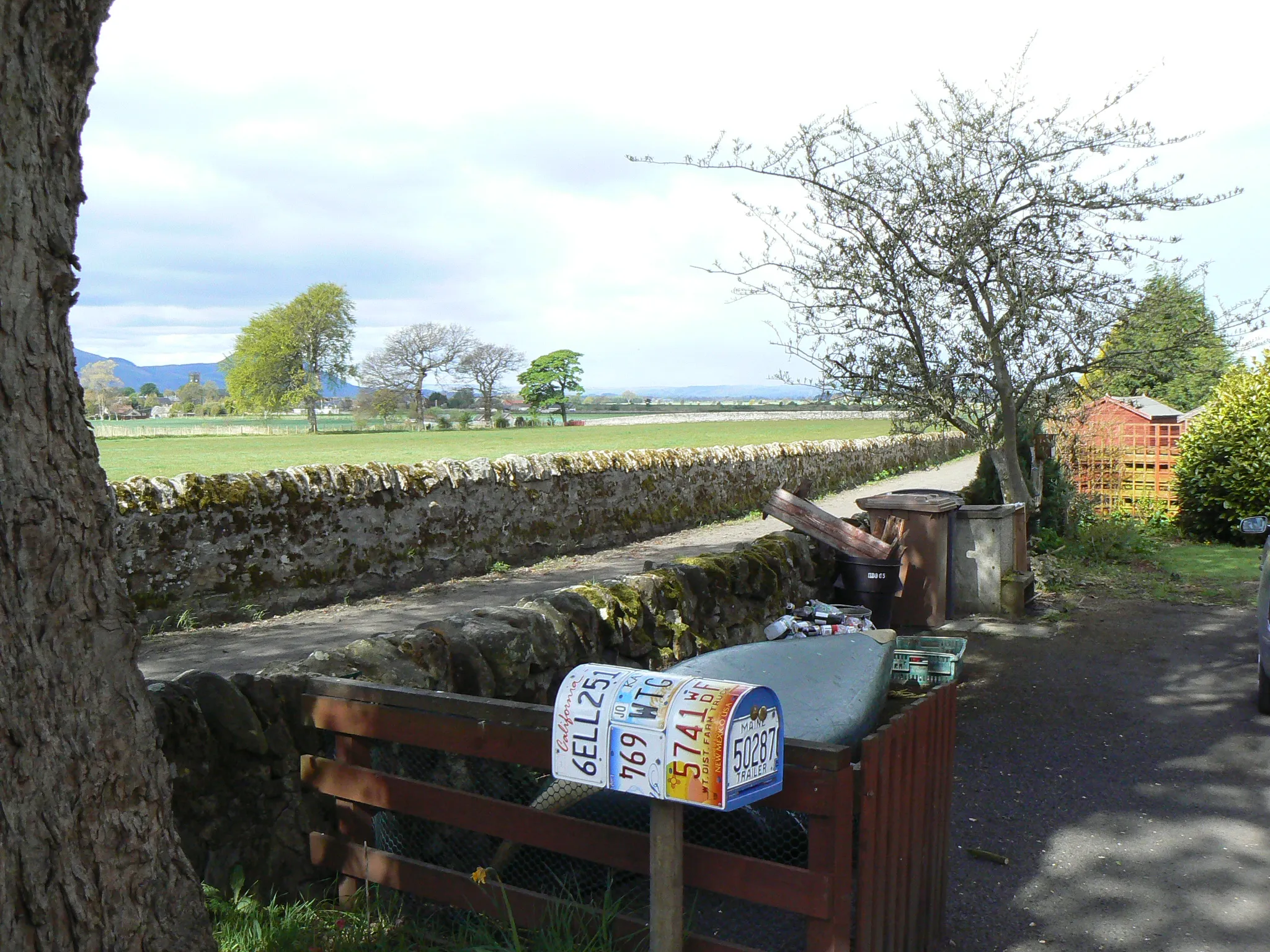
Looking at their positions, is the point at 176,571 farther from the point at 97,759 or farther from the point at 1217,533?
the point at 1217,533

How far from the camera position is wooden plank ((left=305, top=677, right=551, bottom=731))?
10.3ft

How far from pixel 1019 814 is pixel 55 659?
4533 mm

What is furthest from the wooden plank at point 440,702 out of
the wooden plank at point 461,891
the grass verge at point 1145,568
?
the grass verge at point 1145,568

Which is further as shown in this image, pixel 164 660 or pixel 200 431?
pixel 200 431

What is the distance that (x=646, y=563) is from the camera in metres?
7.46

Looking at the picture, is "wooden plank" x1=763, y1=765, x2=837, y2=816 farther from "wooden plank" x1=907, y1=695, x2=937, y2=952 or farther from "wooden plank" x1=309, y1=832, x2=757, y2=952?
"wooden plank" x1=907, y1=695, x2=937, y2=952

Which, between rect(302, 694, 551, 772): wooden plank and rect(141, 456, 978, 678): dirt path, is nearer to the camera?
rect(302, 694, 551, 772): wooden plank

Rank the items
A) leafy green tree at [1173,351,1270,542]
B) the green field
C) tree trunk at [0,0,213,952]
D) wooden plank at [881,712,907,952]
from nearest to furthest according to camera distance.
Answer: tree trunk at [0,0,213,952] < wooden plank at [881,712,907,952] < leafy green tree at [1173,351,1270,542] < the green field

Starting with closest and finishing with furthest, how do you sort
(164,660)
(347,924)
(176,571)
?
(347,924) < (164,660) < (176,571)

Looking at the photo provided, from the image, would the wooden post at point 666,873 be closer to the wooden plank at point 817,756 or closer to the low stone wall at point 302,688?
the wooden plank at point 817,756

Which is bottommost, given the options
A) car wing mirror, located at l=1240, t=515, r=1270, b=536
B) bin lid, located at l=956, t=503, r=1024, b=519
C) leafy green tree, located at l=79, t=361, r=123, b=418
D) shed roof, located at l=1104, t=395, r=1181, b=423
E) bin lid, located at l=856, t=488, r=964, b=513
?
bin lid, located at l=956, t=503, r=1024, b=519

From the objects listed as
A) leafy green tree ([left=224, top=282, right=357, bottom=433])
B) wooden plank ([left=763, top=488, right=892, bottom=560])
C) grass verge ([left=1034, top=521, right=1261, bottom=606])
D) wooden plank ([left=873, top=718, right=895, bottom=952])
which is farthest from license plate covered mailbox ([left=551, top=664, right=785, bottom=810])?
leafy green tree ([left=224, top=282, right=357, bottom=433])

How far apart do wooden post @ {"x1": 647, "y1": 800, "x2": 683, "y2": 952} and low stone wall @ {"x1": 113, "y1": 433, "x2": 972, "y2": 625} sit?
675 cm

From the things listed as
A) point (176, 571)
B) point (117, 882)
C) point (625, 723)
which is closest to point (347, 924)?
point (117, 882)
